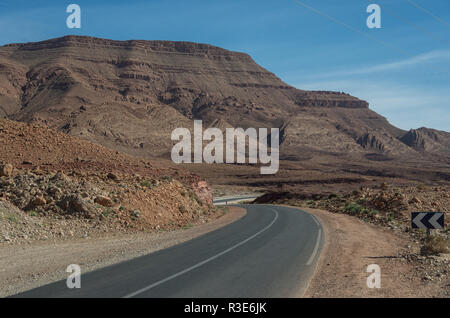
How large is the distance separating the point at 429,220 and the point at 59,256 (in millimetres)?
11729

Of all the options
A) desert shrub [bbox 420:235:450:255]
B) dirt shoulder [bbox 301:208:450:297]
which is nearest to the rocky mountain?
dirt shoulder [bbox 301:208:450:297]

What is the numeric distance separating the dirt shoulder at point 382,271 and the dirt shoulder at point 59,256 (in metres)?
6.16

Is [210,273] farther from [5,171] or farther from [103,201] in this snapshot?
[5,171]

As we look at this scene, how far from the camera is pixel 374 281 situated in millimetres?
9359

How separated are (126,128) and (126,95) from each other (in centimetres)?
6049

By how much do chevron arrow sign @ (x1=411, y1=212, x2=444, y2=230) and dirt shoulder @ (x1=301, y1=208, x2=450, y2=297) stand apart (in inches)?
42.7

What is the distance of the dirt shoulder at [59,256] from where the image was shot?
10.3 m

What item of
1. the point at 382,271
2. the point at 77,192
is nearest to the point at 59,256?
the point at 77,192

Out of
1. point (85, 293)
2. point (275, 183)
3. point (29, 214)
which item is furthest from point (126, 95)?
point (85, 293)

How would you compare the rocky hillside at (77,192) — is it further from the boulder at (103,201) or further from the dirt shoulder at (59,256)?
the dirt shoulder at (59,256)

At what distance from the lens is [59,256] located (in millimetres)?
13445

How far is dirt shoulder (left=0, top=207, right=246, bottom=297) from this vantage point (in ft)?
33.9

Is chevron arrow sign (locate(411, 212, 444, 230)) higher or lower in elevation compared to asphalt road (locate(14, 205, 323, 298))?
higher

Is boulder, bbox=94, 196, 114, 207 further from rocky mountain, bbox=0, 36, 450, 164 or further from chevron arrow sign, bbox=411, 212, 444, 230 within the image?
rocky mountain, bbox=0, 36, 450, 164
